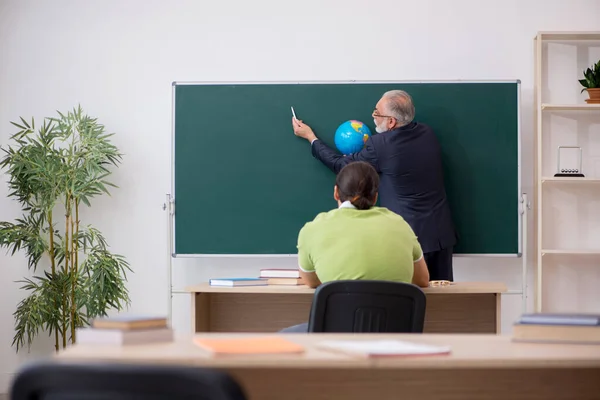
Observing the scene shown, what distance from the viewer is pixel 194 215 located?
5504 millimetres

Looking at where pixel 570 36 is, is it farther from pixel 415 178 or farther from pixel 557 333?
pixel 557 333

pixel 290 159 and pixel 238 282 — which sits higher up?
pixel 290 159

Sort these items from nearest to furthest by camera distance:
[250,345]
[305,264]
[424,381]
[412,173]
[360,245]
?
[250,345] < [424,381] < [360,245] < [305,264] < [412,173]

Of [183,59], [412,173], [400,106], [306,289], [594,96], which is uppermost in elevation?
[183,59]

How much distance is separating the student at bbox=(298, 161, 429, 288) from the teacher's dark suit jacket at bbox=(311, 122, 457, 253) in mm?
1531

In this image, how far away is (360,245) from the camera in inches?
133

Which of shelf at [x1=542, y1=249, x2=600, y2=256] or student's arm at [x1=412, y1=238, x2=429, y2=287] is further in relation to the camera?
shelf at [x1=542, y1=249, x2=600, y2=256]

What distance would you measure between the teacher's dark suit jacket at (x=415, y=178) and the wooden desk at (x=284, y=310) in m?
0.58

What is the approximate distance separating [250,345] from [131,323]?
0.32 meters

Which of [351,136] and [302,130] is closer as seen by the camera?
[351,136]

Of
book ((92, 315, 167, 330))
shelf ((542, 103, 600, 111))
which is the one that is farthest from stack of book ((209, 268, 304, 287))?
shelf ((542, 103, 600, 111))

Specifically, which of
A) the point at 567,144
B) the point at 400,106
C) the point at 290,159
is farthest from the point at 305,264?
the point at 567,144

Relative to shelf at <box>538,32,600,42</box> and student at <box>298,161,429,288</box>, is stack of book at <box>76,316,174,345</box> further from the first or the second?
shelf at <box>538,32,600,42</box>

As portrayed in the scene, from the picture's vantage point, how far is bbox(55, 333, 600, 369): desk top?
188 centimetres
